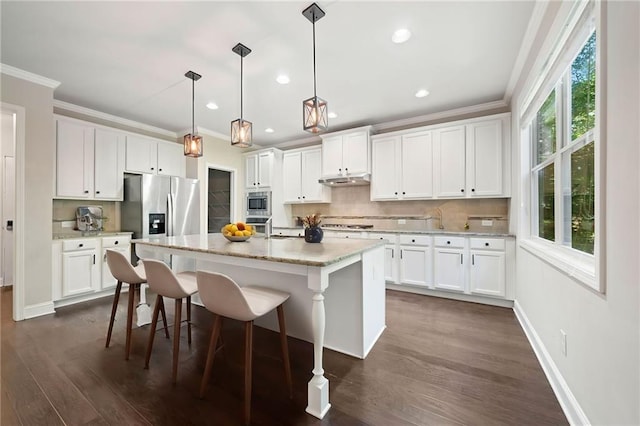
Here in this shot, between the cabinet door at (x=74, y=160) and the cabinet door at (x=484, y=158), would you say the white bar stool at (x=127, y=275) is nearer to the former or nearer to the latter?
the cabinet door at (x=74, y=160)

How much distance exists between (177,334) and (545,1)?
3.41 meters

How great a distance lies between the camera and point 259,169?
5.42 meters

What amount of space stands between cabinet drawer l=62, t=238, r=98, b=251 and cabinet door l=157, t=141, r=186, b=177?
146 centimetres

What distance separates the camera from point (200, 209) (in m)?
4.82

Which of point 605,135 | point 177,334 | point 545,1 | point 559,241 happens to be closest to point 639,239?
point 605,135

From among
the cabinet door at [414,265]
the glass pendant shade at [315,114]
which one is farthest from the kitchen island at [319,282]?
the cabinet door at [414,265]

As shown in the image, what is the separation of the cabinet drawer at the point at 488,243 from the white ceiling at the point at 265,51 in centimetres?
186

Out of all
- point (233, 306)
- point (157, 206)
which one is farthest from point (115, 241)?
point (233, 306)

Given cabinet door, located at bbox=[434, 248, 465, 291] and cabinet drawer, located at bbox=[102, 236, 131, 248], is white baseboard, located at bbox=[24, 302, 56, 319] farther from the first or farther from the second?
cabinet door, located at bbox=[434, 248, 465, 291]

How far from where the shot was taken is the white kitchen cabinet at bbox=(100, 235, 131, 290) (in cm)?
362

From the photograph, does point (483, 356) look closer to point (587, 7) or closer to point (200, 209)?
point (587, 7)

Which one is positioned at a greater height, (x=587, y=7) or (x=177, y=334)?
(x=587, y=7)

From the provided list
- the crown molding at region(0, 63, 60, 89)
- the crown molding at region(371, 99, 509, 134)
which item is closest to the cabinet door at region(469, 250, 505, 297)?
the crown molding at region(371, 99, 509, 134)

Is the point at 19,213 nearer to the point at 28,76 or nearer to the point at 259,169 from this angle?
the point at 28,76
